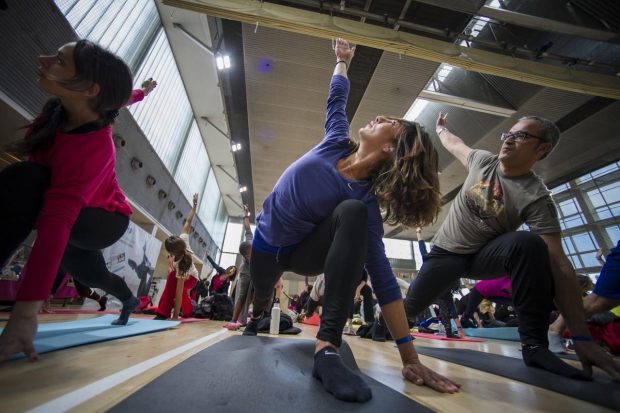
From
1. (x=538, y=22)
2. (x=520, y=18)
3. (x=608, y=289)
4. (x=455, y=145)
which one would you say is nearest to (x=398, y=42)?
(x=520, y=18)

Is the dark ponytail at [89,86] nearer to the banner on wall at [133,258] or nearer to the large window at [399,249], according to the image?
the banner on wall at [133,258]

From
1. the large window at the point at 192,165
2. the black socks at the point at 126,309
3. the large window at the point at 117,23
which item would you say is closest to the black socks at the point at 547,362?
the black socks at the point at 126,309

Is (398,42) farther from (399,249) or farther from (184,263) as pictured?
(399,249)

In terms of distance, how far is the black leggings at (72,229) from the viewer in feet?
2.35

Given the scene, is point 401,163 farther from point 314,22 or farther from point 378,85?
point 378,85

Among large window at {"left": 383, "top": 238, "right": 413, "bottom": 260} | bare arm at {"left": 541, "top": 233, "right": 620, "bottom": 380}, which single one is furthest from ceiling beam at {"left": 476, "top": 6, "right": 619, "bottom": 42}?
large window at {"left": 383, "top": 238, "right": 413, "bottom": 260}

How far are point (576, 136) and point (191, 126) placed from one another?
881 cm

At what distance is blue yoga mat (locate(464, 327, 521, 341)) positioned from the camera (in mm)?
3878

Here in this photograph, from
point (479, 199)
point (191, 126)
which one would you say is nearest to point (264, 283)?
point (479, 199)

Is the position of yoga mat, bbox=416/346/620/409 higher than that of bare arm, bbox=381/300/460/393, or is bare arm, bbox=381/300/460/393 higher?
bare arm, bbox=381/300/460/393

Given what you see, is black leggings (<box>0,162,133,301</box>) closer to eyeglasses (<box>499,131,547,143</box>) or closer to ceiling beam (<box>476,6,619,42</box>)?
eyeglasses (<box>499,131,547,143</box>)

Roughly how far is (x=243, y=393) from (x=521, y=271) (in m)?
1.35

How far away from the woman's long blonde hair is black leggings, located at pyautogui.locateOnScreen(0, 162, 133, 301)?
43.1 inches

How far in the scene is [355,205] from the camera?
90 centimetres
